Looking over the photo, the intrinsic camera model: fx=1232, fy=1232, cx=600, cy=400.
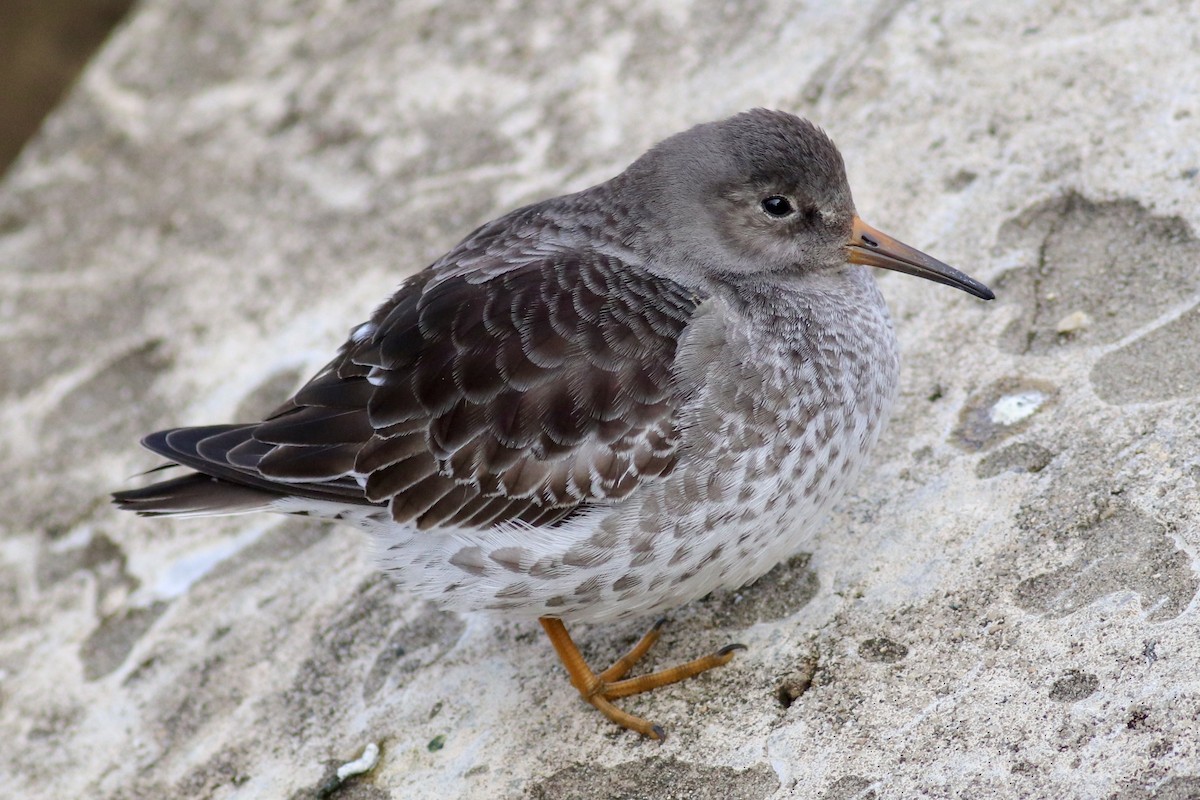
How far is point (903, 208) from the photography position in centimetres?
538

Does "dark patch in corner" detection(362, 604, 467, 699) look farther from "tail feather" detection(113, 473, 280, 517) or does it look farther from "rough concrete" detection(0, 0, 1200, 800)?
"tail feather" detection(113, 473, 280, 517)

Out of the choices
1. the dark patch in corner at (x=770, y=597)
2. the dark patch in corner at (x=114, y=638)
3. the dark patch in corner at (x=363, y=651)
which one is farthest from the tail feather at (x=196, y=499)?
the dark patch in corner at (x=770, y=597)

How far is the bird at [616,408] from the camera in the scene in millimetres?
3982

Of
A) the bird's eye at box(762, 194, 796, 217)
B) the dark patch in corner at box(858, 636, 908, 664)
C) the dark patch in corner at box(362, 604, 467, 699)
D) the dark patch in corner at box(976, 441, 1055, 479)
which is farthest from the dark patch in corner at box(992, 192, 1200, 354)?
the dark patch in corner at box(362, 604, 467, 699)

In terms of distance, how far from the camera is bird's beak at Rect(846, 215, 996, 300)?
4508 mm

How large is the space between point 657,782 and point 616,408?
1.20 m

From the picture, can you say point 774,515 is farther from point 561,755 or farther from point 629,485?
point 561,755

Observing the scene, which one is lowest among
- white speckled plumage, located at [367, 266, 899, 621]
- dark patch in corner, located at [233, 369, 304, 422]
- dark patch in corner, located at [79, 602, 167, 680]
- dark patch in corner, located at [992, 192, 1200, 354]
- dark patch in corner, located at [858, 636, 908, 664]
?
dark patch in corner, located at [858, 636, 908, 664]

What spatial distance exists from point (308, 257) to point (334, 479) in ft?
8.65

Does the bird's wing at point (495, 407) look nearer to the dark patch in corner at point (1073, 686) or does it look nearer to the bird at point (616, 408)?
the bird at point (616, 408)

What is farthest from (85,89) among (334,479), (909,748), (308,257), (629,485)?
(909,748)

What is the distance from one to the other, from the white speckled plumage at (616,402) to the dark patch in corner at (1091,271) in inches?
17.6

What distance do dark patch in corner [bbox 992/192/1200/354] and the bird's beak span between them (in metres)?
0.35

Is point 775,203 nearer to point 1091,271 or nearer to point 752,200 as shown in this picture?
point 752,200
